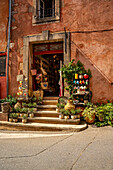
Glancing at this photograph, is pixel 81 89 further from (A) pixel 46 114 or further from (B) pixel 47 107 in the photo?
(A) pixel 46 114

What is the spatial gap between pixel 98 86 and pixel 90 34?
2443mm

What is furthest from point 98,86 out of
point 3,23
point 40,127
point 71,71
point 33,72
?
point 3,23

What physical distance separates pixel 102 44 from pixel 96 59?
72 cm

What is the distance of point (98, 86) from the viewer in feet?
19.0

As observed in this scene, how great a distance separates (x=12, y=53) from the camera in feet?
22.8

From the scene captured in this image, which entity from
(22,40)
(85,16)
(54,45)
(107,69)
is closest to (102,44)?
(107,69)

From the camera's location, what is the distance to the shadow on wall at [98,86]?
568 centimetres

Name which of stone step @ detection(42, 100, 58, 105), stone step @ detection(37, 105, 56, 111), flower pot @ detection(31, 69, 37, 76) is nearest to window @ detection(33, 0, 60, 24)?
flower pot @ detection(31, 69, 37, 76)

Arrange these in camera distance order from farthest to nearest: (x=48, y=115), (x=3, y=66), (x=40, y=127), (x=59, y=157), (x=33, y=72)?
(x=3, y=66) < (x=33, y=72) < (x=48, y=115) < (x=40, y=127) < (x=59, y=157)

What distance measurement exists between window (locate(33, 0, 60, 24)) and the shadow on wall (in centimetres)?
271

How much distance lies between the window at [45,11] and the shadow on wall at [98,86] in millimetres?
2707

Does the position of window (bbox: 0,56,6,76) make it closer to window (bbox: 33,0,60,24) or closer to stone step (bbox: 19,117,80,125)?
window (bbox: 33,0,60,24)

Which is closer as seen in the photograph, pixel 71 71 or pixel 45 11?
pixel 71 71

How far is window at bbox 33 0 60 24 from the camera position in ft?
21.4
